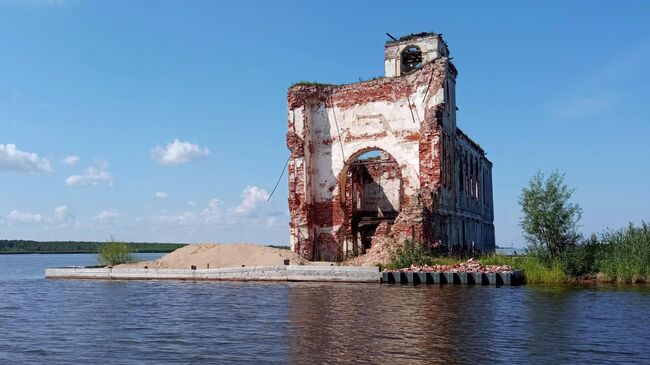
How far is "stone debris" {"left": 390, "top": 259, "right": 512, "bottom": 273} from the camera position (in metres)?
23.3

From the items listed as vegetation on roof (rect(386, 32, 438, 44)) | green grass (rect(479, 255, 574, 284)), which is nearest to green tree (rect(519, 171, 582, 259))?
green grass (rect(479, 255, 574, 284))

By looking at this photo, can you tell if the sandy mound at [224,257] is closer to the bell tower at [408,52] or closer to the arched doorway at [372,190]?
the arched doorway at [372,190]

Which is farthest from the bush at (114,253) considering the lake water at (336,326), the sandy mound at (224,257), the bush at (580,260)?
the bush at (580,260)

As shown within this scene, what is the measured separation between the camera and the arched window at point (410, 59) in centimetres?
3788

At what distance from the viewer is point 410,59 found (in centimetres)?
3816

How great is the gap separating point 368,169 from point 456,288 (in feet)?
53.4

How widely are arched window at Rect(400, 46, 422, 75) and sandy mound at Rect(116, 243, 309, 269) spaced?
15233 mm

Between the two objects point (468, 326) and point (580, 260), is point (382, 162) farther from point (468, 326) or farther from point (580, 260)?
point (468, 326)

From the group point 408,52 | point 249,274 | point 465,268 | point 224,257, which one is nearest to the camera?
point 465,268

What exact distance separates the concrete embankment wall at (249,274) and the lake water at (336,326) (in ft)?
A: 7.77

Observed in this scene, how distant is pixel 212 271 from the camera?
2738cm

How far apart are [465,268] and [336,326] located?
11.7 meters

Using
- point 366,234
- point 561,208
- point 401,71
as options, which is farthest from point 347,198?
point 561,208

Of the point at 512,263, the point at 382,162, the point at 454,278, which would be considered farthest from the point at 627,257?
the point at 382,162
